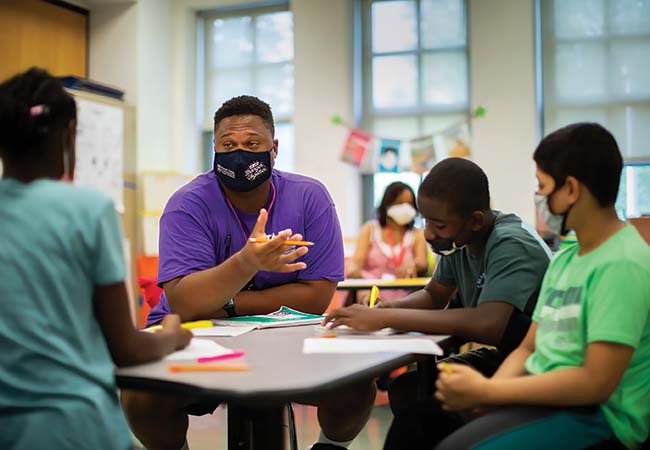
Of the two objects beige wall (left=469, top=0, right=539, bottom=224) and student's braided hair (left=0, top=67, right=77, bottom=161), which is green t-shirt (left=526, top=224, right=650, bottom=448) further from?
beige wall (left=469, top=0, right=539, bottom=224)

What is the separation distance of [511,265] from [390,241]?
327cm

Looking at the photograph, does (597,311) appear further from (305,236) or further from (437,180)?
(305,236)

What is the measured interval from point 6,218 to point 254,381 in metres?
0.46

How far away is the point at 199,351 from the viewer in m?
1.38

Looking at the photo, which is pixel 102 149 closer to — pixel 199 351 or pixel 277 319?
pixel 277 319

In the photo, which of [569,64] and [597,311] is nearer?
[597,311]

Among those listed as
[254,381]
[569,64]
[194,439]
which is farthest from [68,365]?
[569,64]

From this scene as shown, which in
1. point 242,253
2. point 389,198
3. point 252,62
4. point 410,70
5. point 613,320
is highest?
point 252,62

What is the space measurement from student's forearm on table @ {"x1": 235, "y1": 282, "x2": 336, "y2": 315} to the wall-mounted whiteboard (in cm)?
372

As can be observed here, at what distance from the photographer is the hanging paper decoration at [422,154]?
6.18 m

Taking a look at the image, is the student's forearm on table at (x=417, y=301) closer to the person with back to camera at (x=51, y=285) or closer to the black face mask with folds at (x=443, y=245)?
the black face mask with folds at (x=443, y=245)

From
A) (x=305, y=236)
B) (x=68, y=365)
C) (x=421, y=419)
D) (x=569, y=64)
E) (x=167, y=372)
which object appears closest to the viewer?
(x=68, y=365)

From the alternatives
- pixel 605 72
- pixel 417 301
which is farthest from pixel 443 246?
pixel 605 72

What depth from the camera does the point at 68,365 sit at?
3.58 feet
